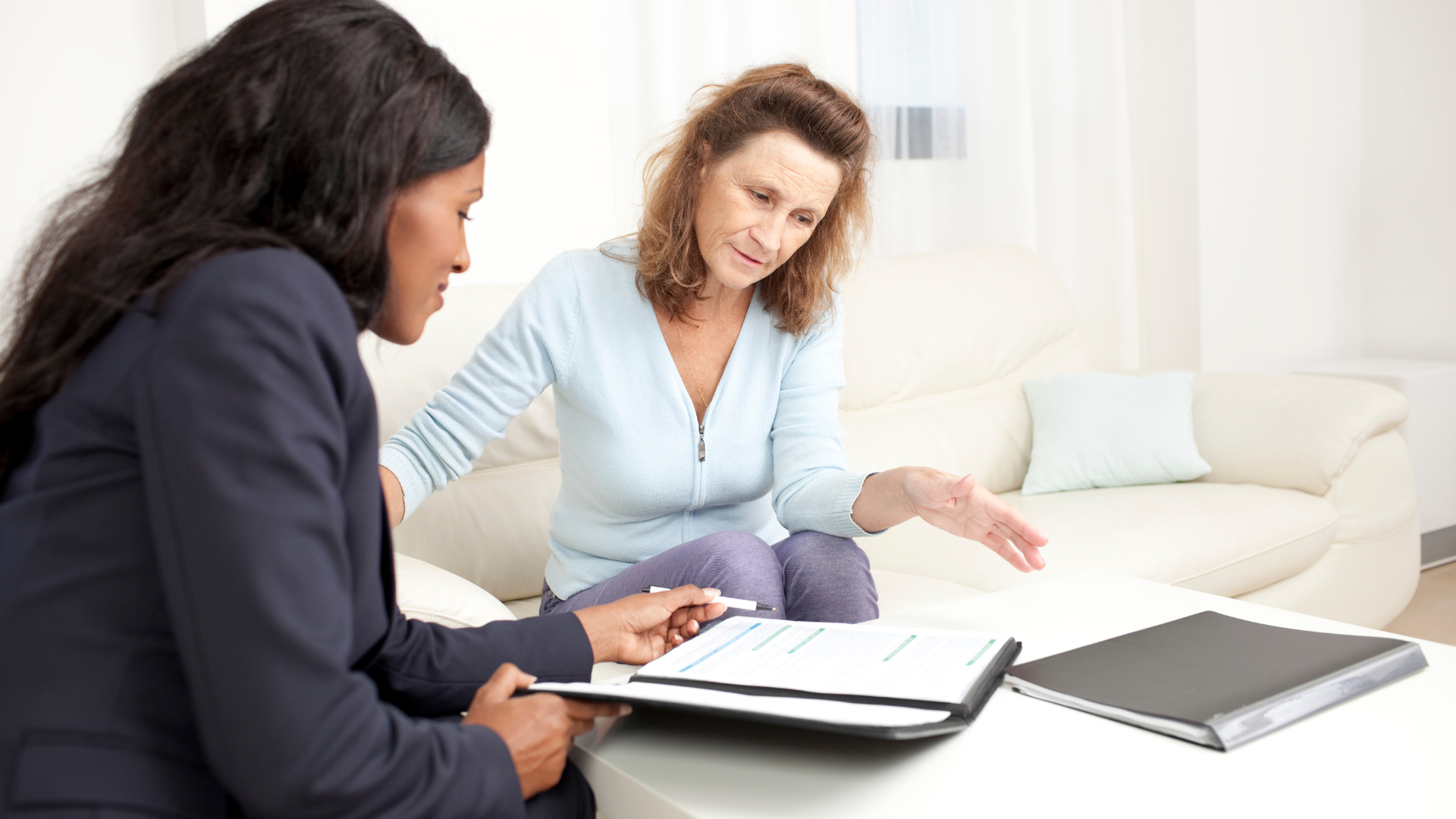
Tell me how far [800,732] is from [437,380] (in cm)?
110

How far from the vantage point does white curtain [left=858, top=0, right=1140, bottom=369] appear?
10.1 feet

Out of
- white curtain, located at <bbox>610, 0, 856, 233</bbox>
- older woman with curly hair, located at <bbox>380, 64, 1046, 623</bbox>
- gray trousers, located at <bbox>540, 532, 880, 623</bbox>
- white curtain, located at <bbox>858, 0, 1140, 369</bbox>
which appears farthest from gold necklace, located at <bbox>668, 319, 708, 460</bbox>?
white curtain, located at <bbox>858, 0, 1140, 369</bbox>

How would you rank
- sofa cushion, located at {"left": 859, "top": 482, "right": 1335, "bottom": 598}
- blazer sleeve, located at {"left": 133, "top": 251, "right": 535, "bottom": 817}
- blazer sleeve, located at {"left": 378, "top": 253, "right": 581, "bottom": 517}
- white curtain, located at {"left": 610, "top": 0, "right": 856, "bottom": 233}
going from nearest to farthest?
blazer sleeve, located at {"left": 133, "top": 251, "right": 535, "bottom": 817}
blazer sleeve, located at {"left": 378, "top": 253, "right": 581, "bottom": 517}
sofa cushion, located at {"left": 859, "top": 482, "right": 1335, "bottom": 598}
white curtain, located at {"left": 610, "top": 0, "right": 856, "bottom": 233}

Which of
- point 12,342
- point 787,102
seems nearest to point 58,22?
point 787,102

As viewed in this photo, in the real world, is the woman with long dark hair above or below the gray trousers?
above

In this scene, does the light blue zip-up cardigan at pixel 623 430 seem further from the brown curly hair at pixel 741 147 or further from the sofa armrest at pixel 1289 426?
the sofa armrest at pixel 1289 426

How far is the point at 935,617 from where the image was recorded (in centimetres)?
108

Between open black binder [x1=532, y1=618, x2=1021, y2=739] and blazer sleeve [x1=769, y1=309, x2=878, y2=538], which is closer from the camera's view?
open black binder [x1=532, y1=618, x2=1021, y2=739]

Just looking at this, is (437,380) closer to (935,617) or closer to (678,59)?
(935,617)

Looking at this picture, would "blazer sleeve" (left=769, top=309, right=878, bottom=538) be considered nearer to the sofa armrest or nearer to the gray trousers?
the gray trousers

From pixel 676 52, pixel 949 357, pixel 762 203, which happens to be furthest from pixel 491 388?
pixel 676 52

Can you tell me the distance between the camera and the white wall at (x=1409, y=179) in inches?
135

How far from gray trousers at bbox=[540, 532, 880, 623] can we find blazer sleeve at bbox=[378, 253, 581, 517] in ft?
0.82

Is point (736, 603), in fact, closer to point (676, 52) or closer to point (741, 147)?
point (741, 147)
